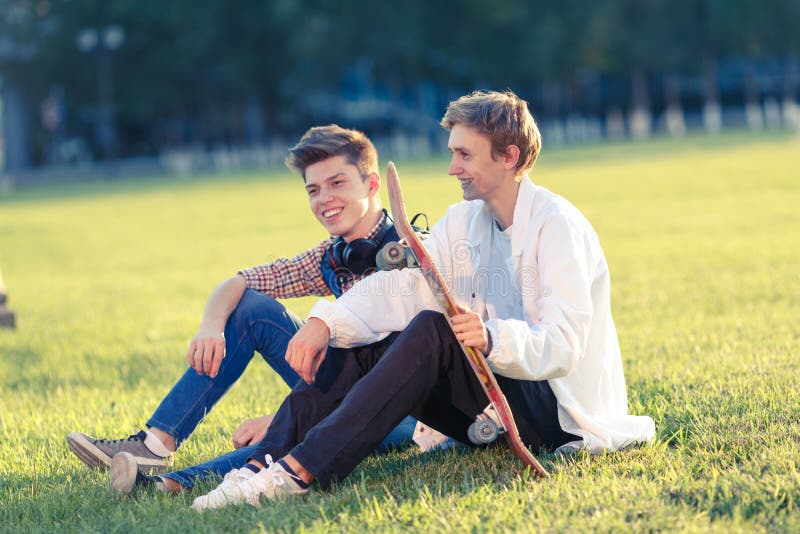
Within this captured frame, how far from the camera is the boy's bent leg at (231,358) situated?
520 centimetres

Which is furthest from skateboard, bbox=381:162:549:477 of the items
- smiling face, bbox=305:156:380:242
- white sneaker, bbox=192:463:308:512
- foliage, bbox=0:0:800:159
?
foliage, bbox=0:0:800:159

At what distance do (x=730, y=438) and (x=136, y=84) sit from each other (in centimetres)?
5990

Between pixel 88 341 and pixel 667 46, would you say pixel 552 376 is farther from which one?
pixel 667 46

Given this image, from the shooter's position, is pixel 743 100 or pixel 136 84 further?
pixel 743 100

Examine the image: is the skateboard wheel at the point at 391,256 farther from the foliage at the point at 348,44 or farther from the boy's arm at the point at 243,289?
the foliage at the point at 348,44

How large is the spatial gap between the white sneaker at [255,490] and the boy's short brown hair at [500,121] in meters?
1.50

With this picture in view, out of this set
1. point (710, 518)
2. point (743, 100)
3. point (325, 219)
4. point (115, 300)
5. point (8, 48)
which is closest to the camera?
point (710, 518)

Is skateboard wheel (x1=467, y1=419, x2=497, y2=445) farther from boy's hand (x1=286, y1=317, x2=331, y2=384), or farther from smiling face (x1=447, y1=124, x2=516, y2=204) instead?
smiling face (x1=447, y1=124, x2=516, y2=204)

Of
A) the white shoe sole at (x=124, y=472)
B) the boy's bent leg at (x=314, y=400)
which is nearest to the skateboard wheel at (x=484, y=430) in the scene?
the boy's bent leg at (x=314, y=400)

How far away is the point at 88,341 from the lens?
9.95 meters

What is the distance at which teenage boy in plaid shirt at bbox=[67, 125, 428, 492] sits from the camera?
5.17m

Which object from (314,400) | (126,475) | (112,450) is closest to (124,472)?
(126,475)

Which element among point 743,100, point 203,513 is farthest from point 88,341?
point 743,100

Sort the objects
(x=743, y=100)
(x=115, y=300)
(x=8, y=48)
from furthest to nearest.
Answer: (x=743, y=100) → (x=8, y=48) → (x=115, y=300)
